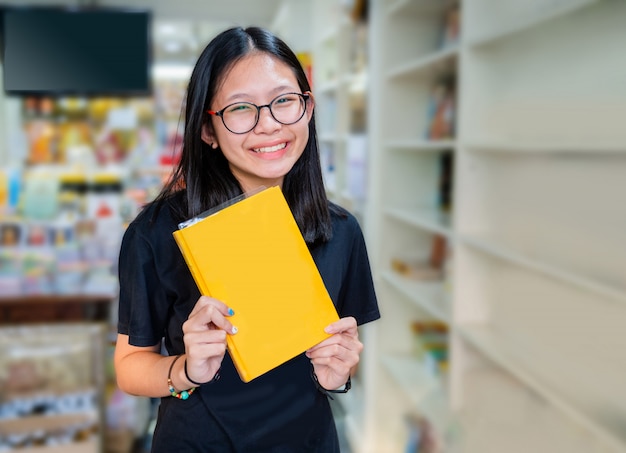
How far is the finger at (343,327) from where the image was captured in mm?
859

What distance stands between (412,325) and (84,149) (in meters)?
1.79

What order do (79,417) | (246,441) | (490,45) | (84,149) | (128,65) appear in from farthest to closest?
(84,149) → (79,417) → (490,45) → (128,65) → (246,441)

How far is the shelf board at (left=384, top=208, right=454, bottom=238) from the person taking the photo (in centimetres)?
232

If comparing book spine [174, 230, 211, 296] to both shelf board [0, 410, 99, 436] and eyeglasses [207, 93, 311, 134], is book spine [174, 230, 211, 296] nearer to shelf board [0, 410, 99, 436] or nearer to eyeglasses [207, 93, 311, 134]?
eyeglasses [207, 93, 311, 134]

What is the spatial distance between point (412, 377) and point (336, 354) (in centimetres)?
205

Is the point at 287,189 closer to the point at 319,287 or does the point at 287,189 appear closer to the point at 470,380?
the point at 319,287

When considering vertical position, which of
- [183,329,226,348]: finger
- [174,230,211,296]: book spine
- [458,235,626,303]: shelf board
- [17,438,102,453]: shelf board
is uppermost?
[174,230,211,296]: book spine

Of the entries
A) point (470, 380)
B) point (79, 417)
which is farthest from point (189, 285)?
point (79, 417)

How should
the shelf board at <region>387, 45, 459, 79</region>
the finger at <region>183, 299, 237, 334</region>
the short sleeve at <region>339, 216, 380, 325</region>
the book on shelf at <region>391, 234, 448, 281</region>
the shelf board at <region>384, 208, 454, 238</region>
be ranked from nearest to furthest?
1. the finger at <region>183, 299, 237, 334</region>
2. the short sleeve at <region>339, 216, 380, 325</region>
3. the shelf board at <region>387, 45, 459, 79</region>
4. the shelf board at <region>384, 208, 454, 238</region>
5. the book on shelf at <region>391, 234, 448, 281</region>

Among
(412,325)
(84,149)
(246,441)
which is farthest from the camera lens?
(412,325)

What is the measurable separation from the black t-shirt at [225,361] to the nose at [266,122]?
0.20m

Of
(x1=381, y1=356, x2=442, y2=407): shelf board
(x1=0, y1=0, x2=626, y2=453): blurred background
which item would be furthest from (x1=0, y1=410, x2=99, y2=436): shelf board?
(x1=381, y1=356, x2=442, y2=407): shelf board

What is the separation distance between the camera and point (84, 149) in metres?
2.73

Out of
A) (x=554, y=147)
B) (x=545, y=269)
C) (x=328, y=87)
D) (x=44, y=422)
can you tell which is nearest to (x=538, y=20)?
(x=554, y=147)
